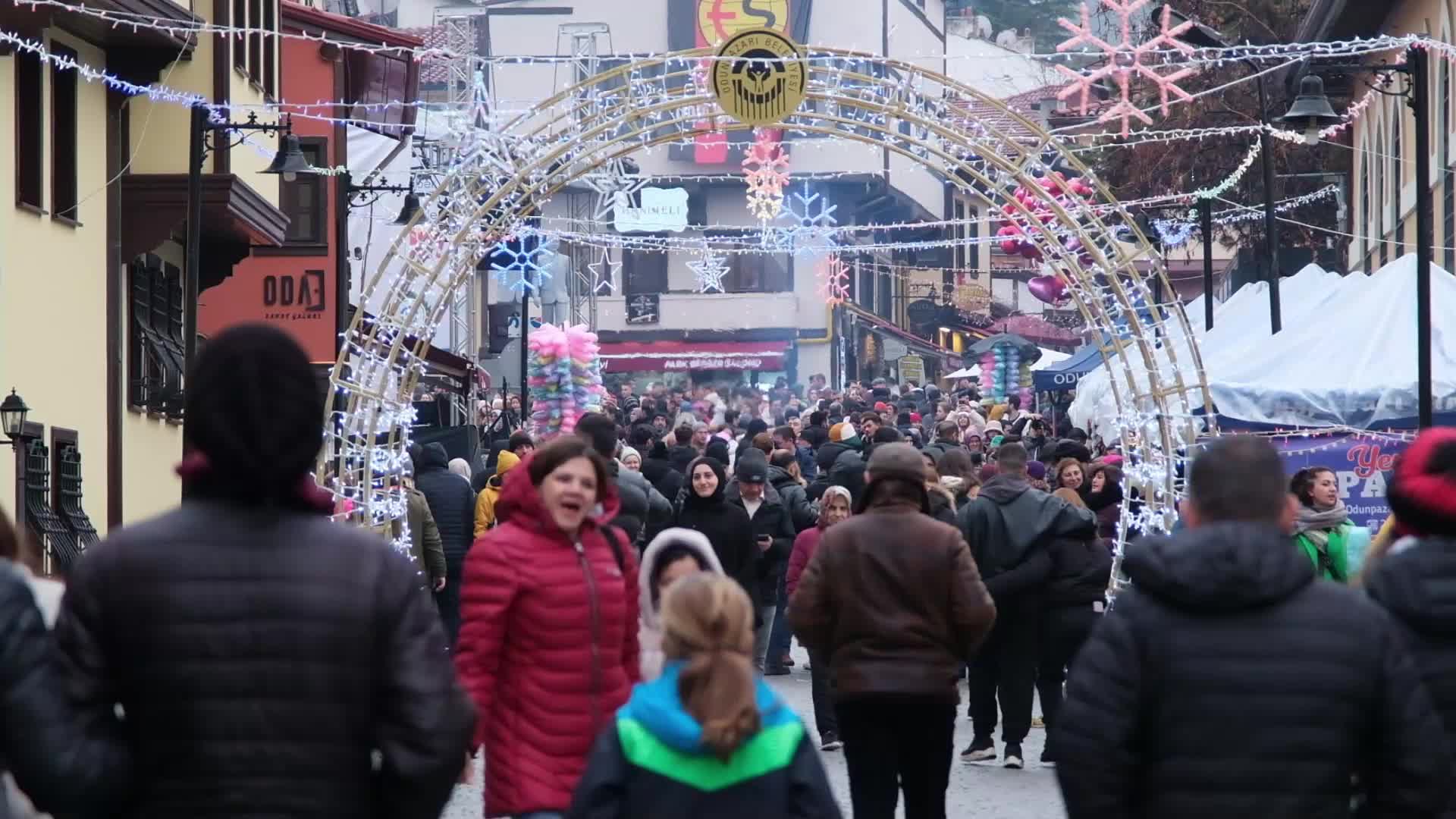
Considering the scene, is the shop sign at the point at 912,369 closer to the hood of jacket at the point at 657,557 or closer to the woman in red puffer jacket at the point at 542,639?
the hood of jacket at the point at 657,557

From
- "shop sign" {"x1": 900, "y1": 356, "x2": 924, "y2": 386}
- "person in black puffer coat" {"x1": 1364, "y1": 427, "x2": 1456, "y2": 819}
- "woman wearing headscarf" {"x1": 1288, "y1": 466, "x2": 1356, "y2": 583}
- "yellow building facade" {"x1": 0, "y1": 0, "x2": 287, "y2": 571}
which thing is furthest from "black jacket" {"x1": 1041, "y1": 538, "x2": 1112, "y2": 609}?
"shop sign" {"x1": 900, "y1": 356, "x2": 924, "y2": 386}

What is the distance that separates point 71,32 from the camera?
20.8 m

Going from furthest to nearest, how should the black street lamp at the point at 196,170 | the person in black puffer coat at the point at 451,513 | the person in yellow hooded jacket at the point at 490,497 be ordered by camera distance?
→ the black street lamp at the point at 196,170
the person in black puffer coat at the point at 451,513
the person in yellow hooded jacket at the point at 490,497

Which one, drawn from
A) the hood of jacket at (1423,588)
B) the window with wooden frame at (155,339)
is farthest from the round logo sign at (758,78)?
the hood of jacket at (1423,588)

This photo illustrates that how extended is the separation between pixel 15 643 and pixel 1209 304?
79.3 ft

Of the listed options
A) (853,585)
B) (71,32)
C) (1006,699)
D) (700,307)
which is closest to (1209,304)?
(71,32)

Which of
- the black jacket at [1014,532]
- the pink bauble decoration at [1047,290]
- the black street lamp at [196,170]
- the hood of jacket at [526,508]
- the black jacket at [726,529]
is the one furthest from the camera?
the pink bauble decoration at [1047,290]

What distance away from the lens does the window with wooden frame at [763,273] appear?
70.6 m

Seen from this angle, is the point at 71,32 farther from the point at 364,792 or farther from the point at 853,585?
the point at 364,792

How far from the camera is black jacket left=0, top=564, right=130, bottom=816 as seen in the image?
173 inches

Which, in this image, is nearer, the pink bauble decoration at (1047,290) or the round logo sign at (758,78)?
the round logo sign at (758,78)

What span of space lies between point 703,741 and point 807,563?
8.38 m

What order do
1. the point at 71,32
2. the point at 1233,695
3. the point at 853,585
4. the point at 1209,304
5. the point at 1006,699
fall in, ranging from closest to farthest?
the point at 1233,695 → the point at 853,585 → the point at 1006,699 → the point at 71,32 → the point at 1209,304

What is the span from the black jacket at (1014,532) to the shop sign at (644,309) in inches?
2295
